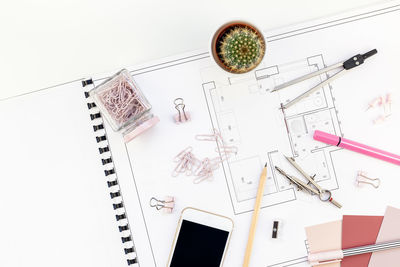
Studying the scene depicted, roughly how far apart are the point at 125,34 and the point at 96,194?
1.17 feet

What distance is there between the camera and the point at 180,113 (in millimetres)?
791

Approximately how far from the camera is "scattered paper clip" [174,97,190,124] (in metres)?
0.79

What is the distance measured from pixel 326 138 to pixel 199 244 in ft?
1.18

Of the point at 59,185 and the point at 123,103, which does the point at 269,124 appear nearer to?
the point at 123,103

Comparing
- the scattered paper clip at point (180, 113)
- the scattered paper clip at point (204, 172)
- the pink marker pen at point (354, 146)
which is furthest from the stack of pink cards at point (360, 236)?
the scattered paper clip at point (180, 113)

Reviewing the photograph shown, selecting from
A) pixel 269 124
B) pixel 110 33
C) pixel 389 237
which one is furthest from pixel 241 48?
pixel 389 237

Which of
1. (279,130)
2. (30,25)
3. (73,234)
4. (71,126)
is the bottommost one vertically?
(73,234)

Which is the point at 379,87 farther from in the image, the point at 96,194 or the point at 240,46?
the point at 96,194

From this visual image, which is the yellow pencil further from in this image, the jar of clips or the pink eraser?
the jar of clips

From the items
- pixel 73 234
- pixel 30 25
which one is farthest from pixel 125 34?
pixel 73 234

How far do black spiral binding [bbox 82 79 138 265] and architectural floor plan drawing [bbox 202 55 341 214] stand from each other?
0.78 feet

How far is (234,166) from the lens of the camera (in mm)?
803

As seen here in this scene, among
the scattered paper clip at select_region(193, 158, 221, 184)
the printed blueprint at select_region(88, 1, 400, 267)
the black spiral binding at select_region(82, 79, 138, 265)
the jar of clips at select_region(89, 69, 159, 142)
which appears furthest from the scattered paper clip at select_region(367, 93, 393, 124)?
the black spiral binding at select_region(82, 79, 138, 265)

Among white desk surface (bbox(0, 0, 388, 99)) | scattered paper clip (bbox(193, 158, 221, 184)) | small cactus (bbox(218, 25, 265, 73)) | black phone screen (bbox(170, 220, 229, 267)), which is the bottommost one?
black phone screen (bbox(170, 220, 229, 267))
